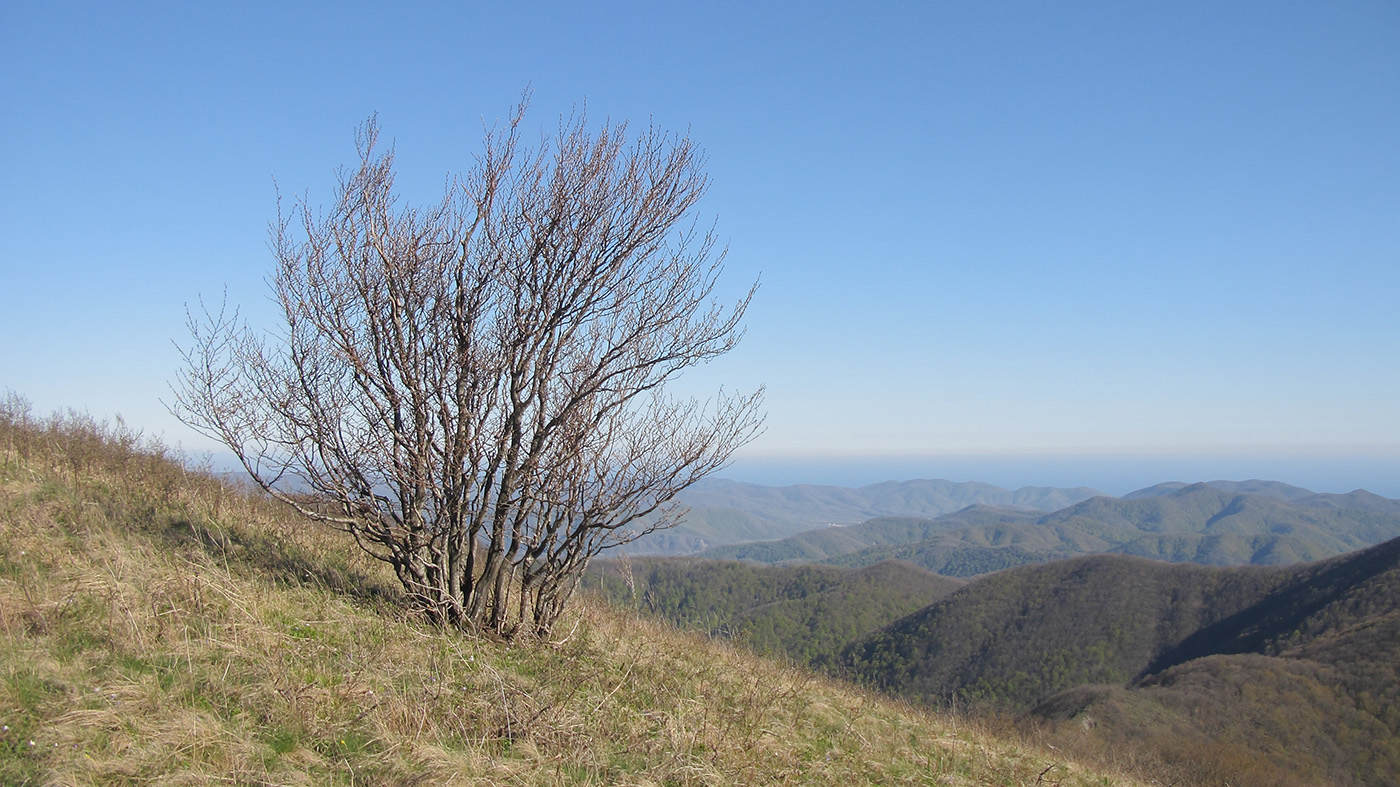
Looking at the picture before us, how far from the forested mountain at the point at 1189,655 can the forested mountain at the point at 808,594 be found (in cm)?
856

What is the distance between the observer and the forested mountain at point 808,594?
86.8m

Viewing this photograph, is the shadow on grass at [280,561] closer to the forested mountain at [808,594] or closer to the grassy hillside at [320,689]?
the grassy hillside at [320,689]

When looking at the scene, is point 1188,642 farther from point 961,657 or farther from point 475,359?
point 475,359

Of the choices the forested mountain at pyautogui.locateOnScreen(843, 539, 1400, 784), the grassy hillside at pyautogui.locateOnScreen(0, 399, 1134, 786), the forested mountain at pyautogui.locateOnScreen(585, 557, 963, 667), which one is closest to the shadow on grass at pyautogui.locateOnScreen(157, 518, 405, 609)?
the grassy hillside at pyautogui.locateOnScreen(0, 399, 1134, 786)

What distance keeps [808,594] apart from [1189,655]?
44259 millimetres

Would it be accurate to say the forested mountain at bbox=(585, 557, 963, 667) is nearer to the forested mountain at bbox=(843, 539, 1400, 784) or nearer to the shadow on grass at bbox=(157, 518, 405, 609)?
the forested mountain at bbox=(843, 539, 1400, 784)

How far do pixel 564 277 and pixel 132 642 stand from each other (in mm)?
3843

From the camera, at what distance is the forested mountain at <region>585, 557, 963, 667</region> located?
86.8 meters

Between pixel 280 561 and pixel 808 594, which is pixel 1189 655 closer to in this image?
pixel 808 594

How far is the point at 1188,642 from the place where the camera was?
78375mm

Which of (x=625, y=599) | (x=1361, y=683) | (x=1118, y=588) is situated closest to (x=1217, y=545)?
(x=1118, y=588)

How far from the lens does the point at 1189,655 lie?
75688mm

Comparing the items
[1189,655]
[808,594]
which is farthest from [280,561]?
[808,594]

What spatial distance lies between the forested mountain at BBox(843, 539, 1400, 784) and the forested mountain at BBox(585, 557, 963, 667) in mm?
8562
